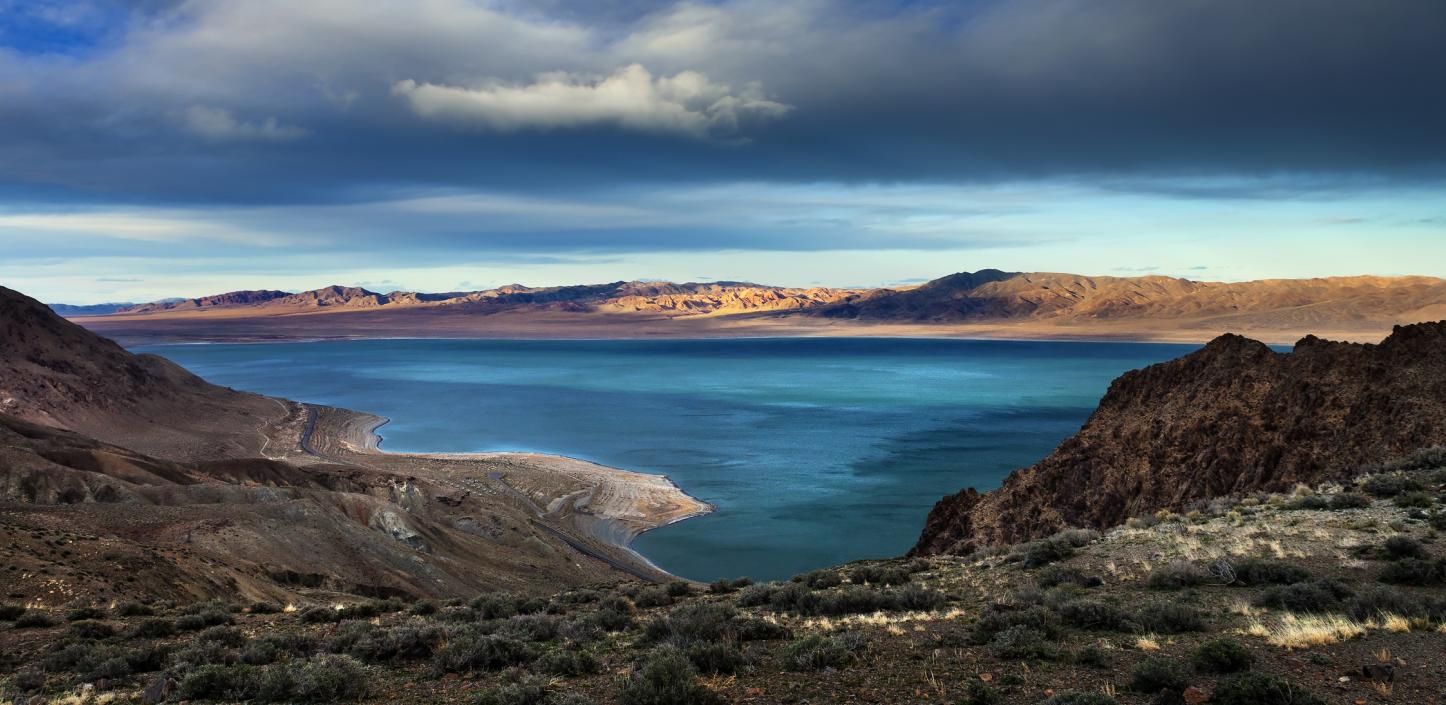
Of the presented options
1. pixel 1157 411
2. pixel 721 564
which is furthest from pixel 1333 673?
pixel 721 564

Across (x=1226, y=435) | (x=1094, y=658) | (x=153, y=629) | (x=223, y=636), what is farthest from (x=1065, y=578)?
(x=1226, y=435)

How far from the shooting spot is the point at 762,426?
8412 centimetres

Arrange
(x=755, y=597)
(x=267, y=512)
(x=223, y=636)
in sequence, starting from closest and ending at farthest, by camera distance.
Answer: (x=223, y=636)
(x=755, y=597)
(x=267, y=512)

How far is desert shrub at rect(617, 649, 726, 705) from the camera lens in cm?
704

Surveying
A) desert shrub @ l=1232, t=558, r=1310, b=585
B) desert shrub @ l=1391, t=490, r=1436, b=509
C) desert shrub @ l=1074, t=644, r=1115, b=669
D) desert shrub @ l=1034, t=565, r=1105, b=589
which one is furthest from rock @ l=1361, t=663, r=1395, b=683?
desert shrub @ l=1391, t=490, r=1436, b=509

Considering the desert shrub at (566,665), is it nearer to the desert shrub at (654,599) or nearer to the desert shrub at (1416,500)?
the desert shrub at (654,599)

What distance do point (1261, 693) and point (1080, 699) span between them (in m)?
1.35

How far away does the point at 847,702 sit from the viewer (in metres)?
7.00

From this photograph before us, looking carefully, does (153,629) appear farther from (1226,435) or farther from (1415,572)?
(1226,435)

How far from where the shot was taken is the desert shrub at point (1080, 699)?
20.5 ft

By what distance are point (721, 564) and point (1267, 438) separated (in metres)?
22.8

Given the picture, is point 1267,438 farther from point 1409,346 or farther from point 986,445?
point 986,445

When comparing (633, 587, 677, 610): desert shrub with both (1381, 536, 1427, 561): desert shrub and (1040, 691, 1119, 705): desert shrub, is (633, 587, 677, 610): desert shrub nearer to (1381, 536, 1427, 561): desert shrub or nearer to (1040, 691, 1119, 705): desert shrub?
(1040, 691, 1119, 705): desert shrub

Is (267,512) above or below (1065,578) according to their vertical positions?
below
